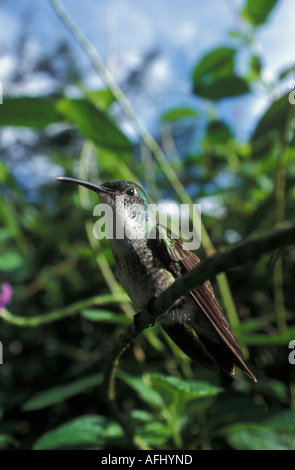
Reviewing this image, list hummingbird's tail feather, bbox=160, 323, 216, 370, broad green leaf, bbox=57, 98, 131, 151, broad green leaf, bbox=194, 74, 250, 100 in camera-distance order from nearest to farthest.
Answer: hummingbird's tail feather, bbox=160, 323, 216, 370 → broad green leaf, bbox=57, 98, 131, 151 → broad green leaf, bbox=194, 74, 250, 100

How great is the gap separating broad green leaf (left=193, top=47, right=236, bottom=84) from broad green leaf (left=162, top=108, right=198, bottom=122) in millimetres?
175

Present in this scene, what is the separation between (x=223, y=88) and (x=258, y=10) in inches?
13.4

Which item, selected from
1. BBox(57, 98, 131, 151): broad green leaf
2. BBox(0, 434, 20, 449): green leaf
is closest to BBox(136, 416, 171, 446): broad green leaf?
BBox(0, 434, 20, 449): green leaf

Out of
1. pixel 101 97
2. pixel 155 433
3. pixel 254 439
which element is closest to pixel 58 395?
pixel 155 433

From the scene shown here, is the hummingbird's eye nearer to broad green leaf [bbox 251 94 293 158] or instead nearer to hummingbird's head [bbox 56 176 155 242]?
hummingbird's head [bbox 56 176 155 242]

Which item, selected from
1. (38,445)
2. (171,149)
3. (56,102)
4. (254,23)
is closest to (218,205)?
(171,149)

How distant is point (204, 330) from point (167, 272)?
11cm

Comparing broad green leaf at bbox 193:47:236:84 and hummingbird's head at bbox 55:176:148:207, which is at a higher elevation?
broad green leaf at bbox 193:47:236:84

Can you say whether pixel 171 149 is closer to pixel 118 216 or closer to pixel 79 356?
pixel 79 356

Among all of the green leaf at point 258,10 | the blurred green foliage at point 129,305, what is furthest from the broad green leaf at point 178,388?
the green leaf at point 258,10

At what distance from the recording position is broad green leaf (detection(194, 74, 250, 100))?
4.71 ft

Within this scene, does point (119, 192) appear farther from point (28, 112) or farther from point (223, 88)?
point (223, 88)

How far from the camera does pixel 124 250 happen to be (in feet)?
2.31
